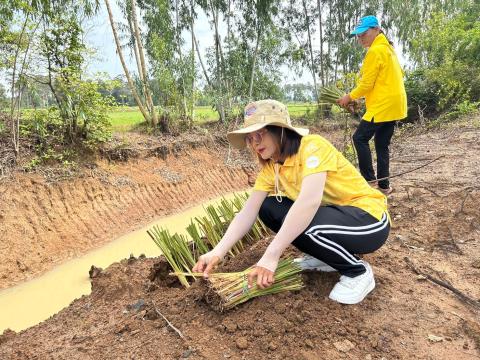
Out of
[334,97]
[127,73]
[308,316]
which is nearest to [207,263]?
[308,316]

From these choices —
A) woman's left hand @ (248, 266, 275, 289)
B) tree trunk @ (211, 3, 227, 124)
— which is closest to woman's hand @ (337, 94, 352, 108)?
woman's left hand @ (248, 266, 275, 289)

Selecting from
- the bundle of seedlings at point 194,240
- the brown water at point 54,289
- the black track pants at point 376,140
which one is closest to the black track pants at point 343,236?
the bundle of seedlings at point 194,240

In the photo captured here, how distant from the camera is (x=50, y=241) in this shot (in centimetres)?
505

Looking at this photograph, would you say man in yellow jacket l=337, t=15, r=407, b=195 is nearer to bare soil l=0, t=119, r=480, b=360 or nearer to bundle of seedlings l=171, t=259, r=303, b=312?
bare soil l=0, t=119, r=480, b=360

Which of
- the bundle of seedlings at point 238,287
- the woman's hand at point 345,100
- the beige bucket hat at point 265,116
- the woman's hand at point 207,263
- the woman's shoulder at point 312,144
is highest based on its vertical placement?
the beige bucket hat at point 265,116

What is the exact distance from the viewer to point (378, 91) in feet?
11.8

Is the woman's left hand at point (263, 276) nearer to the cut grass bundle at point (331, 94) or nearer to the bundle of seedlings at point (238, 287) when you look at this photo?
the bundle of seedlings at point (238, 287)

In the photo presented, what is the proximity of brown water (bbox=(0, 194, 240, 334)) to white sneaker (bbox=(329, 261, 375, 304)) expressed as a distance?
10.1 feet

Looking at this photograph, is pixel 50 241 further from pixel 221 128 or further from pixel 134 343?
pixel 221 128

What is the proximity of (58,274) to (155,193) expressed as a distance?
2619mm

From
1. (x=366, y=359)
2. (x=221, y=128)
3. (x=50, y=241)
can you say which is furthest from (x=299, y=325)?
(x=221, y=128)

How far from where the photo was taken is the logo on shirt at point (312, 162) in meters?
1.80

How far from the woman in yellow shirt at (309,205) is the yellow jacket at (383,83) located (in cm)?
170

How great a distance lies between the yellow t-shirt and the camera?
1.85 metres
